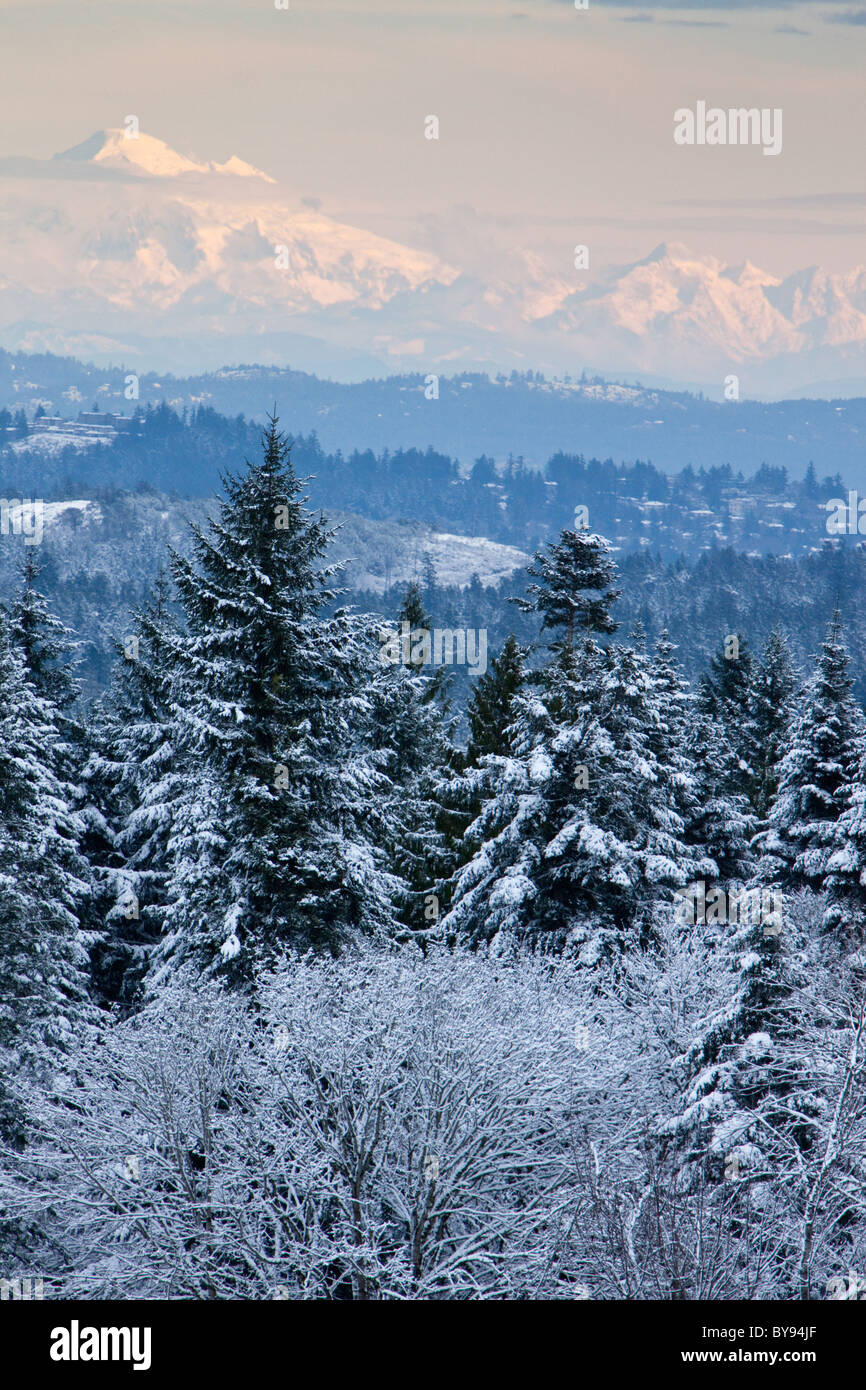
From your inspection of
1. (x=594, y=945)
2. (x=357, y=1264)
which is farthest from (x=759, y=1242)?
(x=594, y=945)

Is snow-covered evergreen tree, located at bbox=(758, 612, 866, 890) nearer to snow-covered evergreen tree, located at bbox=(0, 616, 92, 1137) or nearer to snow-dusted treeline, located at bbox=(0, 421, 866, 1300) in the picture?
snow-dusted treeline, located at bbox=(0, 421, 866, 1300)

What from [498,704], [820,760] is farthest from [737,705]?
[498,704]

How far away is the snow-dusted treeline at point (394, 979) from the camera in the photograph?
1541 cm

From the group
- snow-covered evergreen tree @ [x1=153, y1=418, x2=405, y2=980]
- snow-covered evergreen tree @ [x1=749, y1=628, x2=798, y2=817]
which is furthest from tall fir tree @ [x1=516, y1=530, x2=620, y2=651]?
snow-covered evergreen tree @ [x1=749, y1=628, x2=798, y2=817]

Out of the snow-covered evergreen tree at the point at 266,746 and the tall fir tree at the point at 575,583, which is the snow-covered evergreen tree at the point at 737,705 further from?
the snow-covered evergreen tree at the point at 266,746

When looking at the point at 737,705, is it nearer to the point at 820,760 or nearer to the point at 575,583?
the point at 820,760

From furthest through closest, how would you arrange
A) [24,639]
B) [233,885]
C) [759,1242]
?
[24,639] → [233,885] → [759,1242]

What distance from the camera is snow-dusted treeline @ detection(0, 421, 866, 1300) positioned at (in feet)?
50.5

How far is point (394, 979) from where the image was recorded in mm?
19062

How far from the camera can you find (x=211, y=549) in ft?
73.1

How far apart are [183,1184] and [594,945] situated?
913cm

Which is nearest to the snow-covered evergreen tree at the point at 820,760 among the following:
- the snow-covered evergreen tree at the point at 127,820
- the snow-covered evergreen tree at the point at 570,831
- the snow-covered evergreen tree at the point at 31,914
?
the snow-covered evergreen tree at the point at 570,831

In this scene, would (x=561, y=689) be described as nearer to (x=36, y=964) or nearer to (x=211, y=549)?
(x=211, y=549)
